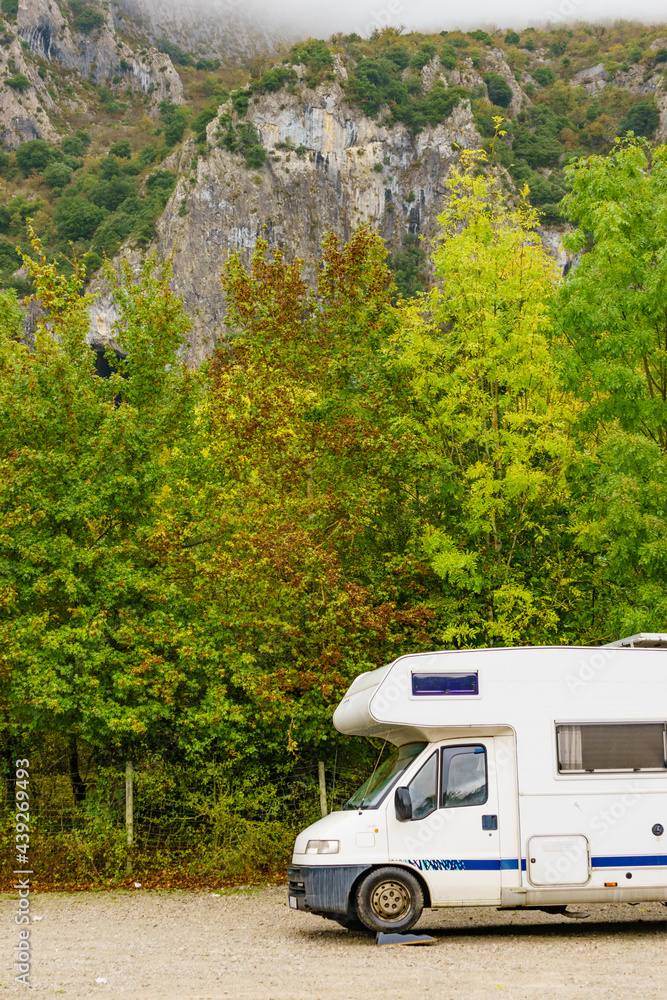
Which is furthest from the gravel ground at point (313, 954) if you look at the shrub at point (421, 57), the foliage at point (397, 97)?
the shrub at point (421, 57)

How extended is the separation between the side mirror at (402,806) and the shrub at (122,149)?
149 meters

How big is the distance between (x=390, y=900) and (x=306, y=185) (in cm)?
11804

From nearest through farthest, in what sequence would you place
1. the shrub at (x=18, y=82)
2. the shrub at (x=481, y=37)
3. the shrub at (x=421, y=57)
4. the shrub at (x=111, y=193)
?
the shrub at (x=111, y=193) → the shrub at (x=421, y=57) → the shrub at (x=18, y=82) → the shrub at (x=481, y=37)

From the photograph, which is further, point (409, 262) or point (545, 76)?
point (545, 76)

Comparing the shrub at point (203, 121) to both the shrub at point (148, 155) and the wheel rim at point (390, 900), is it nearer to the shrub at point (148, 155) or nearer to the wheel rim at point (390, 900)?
the shrub at point (148, 155)

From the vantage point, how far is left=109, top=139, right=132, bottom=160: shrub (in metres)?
144

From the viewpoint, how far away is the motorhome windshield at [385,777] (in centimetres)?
933

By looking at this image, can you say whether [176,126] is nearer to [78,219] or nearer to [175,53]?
[78,219]

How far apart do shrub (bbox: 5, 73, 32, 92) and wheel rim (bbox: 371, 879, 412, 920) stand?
172373mm

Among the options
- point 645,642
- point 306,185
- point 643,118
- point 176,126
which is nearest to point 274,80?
point 306,185

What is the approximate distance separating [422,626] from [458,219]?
25.4 feet

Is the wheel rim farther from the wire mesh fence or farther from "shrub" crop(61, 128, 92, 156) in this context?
"shrub" crop(61, 128, 92, 156)

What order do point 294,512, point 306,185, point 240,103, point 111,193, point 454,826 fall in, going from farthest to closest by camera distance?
point 111,193
point 240,103
point 306,185
point 294,512
point 454,826

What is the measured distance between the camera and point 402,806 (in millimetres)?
8969
